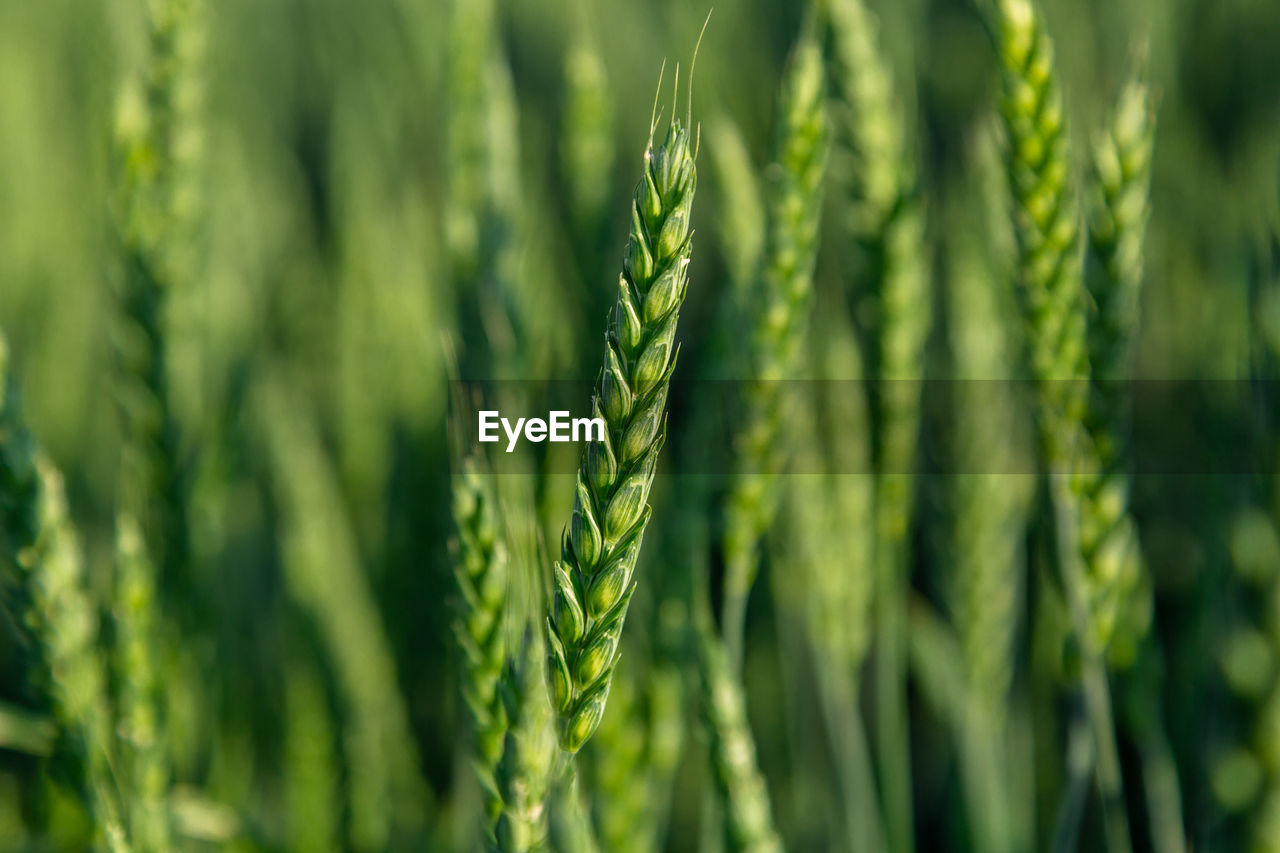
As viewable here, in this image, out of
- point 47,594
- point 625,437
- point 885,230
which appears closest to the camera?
point 625,437

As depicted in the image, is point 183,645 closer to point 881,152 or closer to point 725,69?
point 881,152

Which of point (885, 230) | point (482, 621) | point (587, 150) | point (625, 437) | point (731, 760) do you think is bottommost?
point (731, 760)

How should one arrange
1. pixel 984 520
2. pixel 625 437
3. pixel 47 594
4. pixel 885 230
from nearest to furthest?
pixel 625 437
pixel 47 594
pixel 885 230
pixel 984 520

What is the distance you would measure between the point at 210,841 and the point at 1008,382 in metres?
0.95

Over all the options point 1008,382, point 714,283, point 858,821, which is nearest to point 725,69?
point 714,283

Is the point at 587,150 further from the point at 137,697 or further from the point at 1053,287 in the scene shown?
the point at 137,697

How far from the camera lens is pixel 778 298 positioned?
70cm

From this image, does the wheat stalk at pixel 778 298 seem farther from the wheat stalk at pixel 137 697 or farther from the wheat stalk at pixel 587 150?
the wheat stalk at pixel 137 697

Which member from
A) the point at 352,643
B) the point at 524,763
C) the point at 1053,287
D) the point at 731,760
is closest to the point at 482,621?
the point at 524,763

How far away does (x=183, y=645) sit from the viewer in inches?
34.5

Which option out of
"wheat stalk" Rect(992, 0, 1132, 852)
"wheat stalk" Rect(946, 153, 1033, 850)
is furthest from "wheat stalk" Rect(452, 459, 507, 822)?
"wheat stalk" Rect(946, 153, 1033, 850)

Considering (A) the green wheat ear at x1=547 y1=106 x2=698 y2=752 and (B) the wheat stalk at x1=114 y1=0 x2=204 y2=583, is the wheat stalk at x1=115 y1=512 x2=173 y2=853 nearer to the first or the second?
(B) the wheat stalk at x1=114 y1=0 x2=204 y2=583

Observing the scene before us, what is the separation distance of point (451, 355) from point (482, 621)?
18 cm

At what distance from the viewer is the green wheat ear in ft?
1.41
